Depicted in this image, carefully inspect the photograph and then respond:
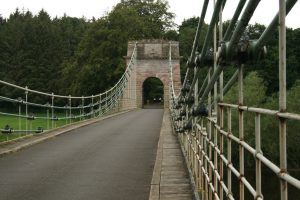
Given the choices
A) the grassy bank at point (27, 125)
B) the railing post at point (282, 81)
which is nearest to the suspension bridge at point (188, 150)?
the railing post at point (282, 81)

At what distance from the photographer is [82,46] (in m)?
50.3

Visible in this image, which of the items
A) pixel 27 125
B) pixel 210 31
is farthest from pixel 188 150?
pixel 27 125

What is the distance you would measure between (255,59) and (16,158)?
21.4 ft

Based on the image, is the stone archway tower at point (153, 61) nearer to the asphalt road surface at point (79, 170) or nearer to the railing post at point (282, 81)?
the asphalt road surface at point (79, 170)

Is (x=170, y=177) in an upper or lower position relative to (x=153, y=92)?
lower

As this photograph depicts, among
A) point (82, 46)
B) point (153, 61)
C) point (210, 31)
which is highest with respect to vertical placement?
point (82, 46)

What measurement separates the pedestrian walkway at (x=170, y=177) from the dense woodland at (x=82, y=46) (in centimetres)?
2037

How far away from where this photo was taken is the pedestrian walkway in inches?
219

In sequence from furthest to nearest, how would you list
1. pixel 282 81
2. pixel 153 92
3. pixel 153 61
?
1. pixel 153 92
2. pixel 153 61
3. pixel 282 81

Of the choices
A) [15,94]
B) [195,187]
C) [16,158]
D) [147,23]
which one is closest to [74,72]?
[15,94]

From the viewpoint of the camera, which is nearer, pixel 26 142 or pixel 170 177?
pixel 170 177

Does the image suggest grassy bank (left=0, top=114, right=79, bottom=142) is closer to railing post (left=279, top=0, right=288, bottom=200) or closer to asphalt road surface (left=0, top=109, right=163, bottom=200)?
asphalt road surface (left=0, top=109, right=163, bottom=200)

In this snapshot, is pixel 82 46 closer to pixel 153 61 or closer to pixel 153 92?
pixel 153 61

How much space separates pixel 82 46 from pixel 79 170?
43486 mm
